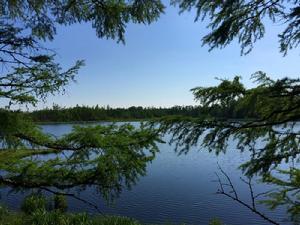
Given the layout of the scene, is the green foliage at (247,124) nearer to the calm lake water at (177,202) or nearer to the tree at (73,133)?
the tree at (73,133)

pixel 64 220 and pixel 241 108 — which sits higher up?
pixel 241 108

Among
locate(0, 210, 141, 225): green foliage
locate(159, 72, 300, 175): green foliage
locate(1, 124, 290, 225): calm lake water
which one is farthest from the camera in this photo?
locate(1, 124, 290, 225): calm lake water

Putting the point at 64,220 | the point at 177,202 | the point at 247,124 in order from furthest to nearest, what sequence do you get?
the point at 177,202, the point at 64,220, the point at 247,124

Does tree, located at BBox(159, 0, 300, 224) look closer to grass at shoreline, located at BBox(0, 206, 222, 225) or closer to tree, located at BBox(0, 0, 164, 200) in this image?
tree, located at BBox(0, 0, 164, 200)

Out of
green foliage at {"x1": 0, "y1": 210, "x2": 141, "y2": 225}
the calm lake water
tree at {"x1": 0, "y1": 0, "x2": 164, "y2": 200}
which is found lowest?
the calm lake water

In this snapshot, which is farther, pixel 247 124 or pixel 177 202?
pixel 177 202

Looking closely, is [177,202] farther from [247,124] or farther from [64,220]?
[247,124]

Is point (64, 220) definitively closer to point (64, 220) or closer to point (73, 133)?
point (64, 220)

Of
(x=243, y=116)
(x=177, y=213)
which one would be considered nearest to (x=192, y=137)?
(x=243, y=116)

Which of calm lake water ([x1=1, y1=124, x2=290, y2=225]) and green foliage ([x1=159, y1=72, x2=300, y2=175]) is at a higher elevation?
green foliage ([x1=159, y1=72, x2=300, y2=175])

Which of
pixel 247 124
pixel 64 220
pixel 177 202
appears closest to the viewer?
pixel 247 124

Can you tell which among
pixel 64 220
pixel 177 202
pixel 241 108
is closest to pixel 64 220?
pixel 64 220

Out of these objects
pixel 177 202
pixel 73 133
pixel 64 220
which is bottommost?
pixel 177 202

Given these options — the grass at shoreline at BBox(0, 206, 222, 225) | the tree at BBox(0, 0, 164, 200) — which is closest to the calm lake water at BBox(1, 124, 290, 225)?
the grass at shoreline at BBox(0, 206, 222, 225)
